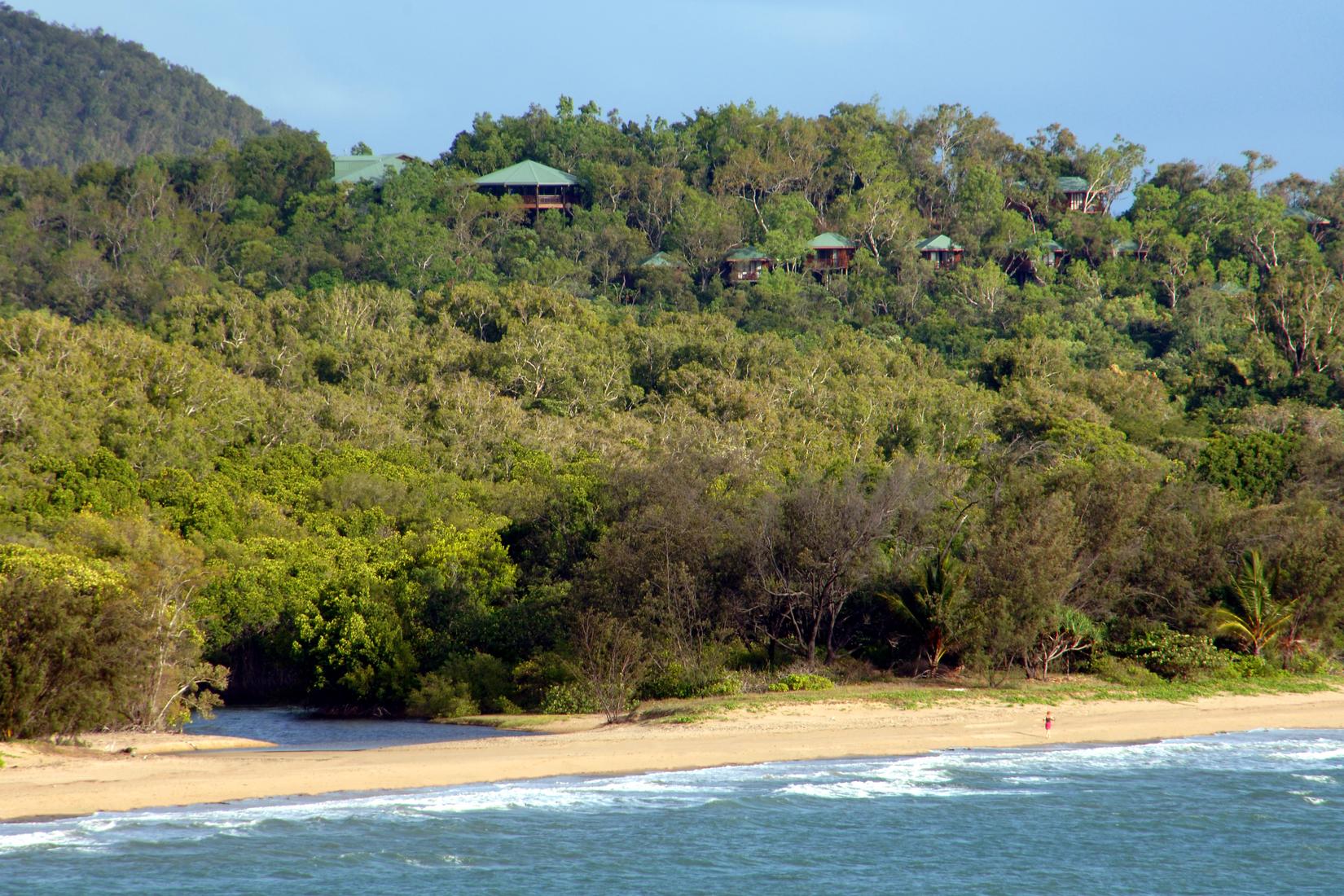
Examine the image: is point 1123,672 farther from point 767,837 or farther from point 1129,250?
point 1129,250

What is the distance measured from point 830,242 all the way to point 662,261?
10.9 metres

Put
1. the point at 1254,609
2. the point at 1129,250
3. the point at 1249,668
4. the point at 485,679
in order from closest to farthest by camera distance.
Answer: the point at 485,679 < the point at 1254,609 < the point at 1249,668 < the point at 1129,250

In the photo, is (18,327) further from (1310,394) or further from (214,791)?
(1310,394)

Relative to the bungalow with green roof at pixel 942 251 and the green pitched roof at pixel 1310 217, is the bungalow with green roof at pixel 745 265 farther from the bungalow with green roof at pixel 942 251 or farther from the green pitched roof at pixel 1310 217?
the green pitched roof at pixel 1310 217

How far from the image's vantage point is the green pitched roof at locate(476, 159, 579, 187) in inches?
3821

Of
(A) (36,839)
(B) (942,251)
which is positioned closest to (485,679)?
(A) (36,839)

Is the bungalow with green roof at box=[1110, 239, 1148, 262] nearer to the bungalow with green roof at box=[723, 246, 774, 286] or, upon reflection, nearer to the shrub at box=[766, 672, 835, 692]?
the bungalow with green roof at box=[723, 246, 774, 286]

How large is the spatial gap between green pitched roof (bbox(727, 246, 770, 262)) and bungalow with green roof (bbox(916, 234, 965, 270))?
10.1 metres

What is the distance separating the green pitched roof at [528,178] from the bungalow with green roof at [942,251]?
23.5 metres

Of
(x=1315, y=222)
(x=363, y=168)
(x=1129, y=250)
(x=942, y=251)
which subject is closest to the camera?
(x=1129, y=250)

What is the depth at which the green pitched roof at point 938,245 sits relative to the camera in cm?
9238

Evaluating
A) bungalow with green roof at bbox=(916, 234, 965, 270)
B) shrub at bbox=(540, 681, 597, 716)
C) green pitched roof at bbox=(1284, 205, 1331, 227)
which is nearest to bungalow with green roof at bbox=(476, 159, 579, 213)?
bungalow with green roof at bbox=(916, 234, 965, 270)

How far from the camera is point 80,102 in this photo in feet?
613

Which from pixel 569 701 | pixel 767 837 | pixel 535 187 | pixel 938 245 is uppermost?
pixel 535 187
